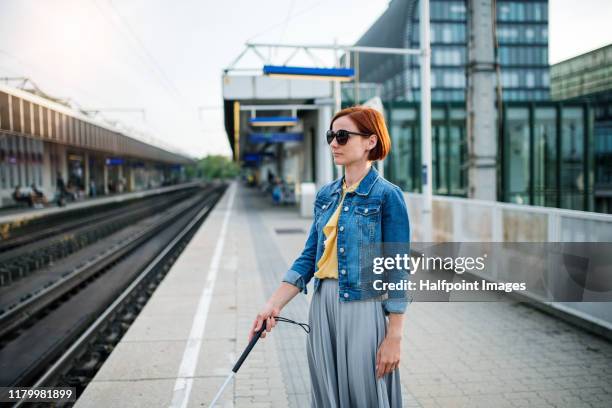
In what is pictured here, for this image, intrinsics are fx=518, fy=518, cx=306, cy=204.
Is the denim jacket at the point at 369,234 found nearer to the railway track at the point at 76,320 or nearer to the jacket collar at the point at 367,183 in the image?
the jacket collar at the point at 367,183

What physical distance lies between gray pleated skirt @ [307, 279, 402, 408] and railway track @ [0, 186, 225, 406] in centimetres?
384

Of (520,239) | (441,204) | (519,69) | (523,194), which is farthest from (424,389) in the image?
(519,69)

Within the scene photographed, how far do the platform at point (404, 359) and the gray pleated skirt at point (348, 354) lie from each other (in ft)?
5.74

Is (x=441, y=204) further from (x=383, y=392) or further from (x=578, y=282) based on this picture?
(x=383, y=392)

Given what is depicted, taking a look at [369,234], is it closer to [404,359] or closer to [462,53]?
[404,359]

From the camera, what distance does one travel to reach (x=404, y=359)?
4.84 m

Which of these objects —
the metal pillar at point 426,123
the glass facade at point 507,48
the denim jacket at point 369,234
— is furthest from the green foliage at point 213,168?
the denim jacket at point 369,234

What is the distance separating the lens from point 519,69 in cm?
5575

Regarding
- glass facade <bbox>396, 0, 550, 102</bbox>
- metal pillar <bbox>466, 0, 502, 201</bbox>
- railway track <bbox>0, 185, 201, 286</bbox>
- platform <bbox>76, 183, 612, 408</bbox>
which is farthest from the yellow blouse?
glass facade <bbox>396, 0, 550, 102</bbox>

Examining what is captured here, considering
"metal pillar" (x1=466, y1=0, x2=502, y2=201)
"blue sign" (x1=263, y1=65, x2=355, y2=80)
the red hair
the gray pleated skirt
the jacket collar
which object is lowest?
the gray pleated skirt

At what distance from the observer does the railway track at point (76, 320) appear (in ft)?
18.3

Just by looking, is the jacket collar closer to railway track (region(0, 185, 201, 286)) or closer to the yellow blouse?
the yellow blouse

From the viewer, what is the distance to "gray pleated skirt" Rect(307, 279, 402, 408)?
7.11 ft

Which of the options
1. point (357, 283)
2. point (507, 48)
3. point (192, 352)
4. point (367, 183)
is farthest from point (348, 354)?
point (507, 48)
